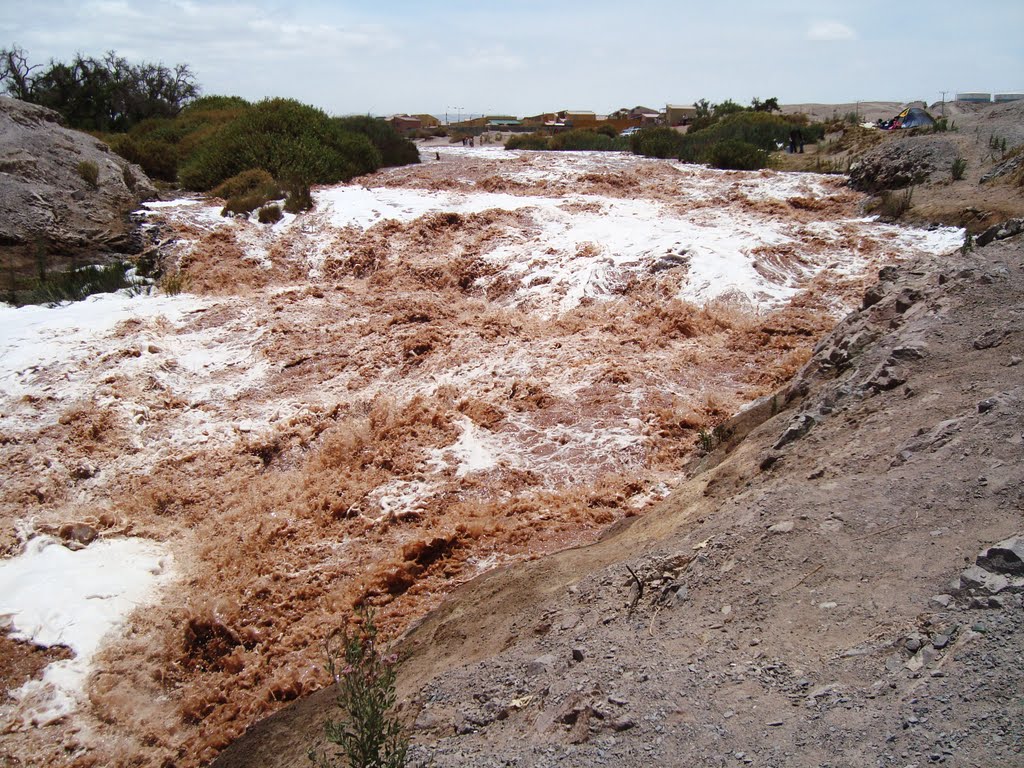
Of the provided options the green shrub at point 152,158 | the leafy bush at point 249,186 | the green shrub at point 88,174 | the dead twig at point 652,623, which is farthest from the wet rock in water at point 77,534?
the green shrub at point 152,158

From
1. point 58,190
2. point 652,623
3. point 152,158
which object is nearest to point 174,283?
point 58,190

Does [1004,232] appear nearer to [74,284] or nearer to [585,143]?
[74,284]

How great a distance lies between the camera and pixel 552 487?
231 inches

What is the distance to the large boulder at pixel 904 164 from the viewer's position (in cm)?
1232

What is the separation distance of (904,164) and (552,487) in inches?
429

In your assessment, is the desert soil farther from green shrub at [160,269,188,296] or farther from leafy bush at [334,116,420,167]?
leafy bush at [334,116,420,167]

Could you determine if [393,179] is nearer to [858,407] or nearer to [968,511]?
[858,407]

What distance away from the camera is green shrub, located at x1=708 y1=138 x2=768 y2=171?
16.5 metres

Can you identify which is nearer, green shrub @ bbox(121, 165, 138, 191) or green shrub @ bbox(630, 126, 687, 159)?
green shrub @ bbox(121, 165, 138, 191)

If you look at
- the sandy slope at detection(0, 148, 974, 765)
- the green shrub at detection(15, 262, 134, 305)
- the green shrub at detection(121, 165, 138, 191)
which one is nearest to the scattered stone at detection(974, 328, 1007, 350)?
the sandy slope at detection(0, 148, 974, 765)

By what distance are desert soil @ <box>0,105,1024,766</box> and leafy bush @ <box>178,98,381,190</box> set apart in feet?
11.6

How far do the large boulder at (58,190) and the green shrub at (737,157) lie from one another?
1282cm

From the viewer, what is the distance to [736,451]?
5152 millimetres

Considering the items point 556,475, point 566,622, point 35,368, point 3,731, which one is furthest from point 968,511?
point 35,368
